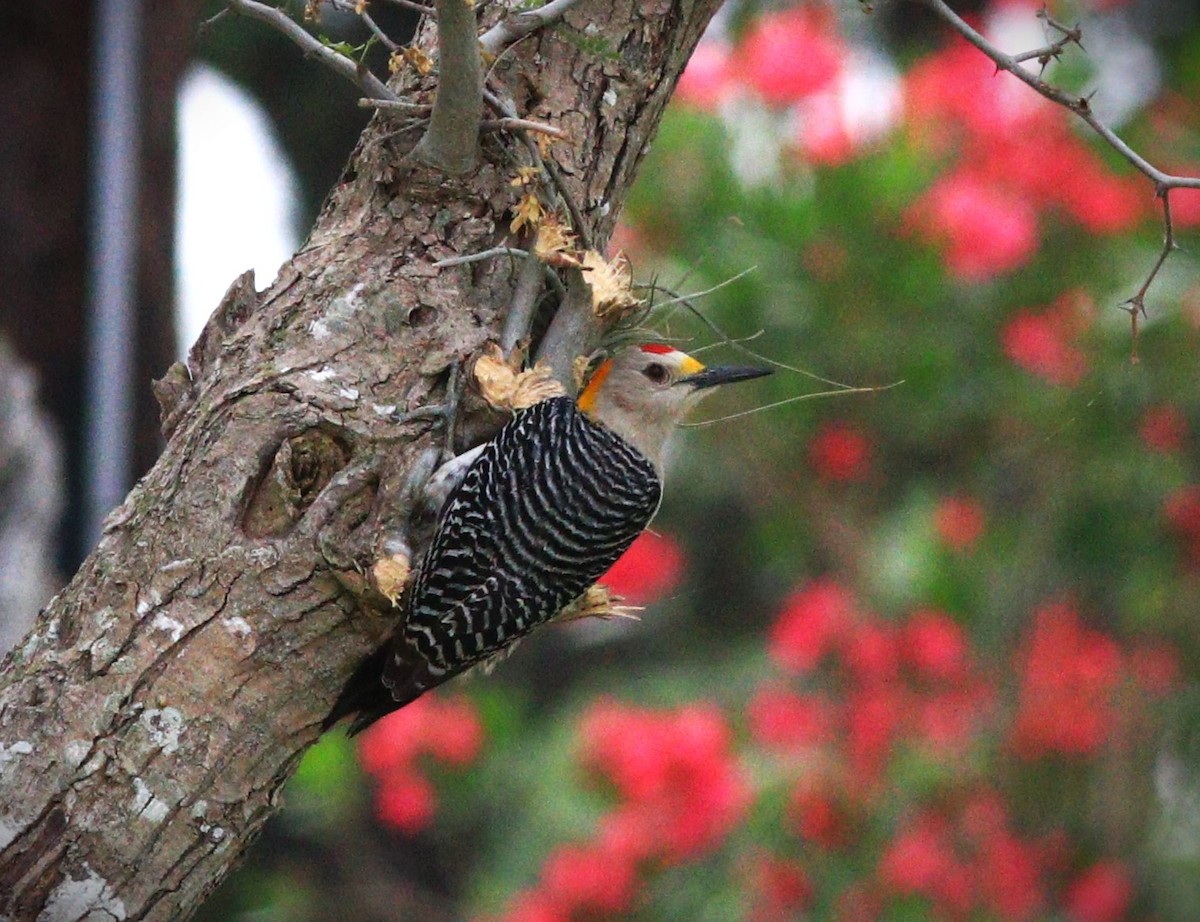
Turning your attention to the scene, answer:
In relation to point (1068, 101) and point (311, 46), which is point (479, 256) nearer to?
point (311, 46)

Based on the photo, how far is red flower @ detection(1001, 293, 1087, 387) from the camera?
Result: 4.96 m

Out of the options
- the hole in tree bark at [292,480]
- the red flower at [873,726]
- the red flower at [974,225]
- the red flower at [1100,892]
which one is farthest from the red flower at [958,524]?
the hole in tree bark at [292,480]

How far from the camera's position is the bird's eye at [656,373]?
3.77 meters

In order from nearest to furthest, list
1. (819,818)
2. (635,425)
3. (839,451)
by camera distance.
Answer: (635,425) → (819,818) → (839,451)

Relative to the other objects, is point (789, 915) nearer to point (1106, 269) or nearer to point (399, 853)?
point (1106, 269)

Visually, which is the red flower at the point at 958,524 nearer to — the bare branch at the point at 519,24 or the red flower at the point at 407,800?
the red flower at the point at 407,800

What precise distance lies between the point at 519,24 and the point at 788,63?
2.25m

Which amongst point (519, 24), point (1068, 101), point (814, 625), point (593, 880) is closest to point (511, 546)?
point (519, 24)

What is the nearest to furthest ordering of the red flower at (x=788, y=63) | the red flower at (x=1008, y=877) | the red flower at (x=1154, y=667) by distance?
1. the red flower at (x=788, y=63)
2. the red flower at (x=1008, y=877)
3. the red flower at (x=1154, y=667)

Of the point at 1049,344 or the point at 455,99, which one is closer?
the point at 455,99

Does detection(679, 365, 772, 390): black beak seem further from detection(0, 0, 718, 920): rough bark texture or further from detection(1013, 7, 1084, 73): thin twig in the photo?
detection(1013, 7, 1084, 73): thin twig

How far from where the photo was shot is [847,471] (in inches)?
219

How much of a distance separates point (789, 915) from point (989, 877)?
0.70 metres

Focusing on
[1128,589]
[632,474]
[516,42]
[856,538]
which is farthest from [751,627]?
[516,42]
